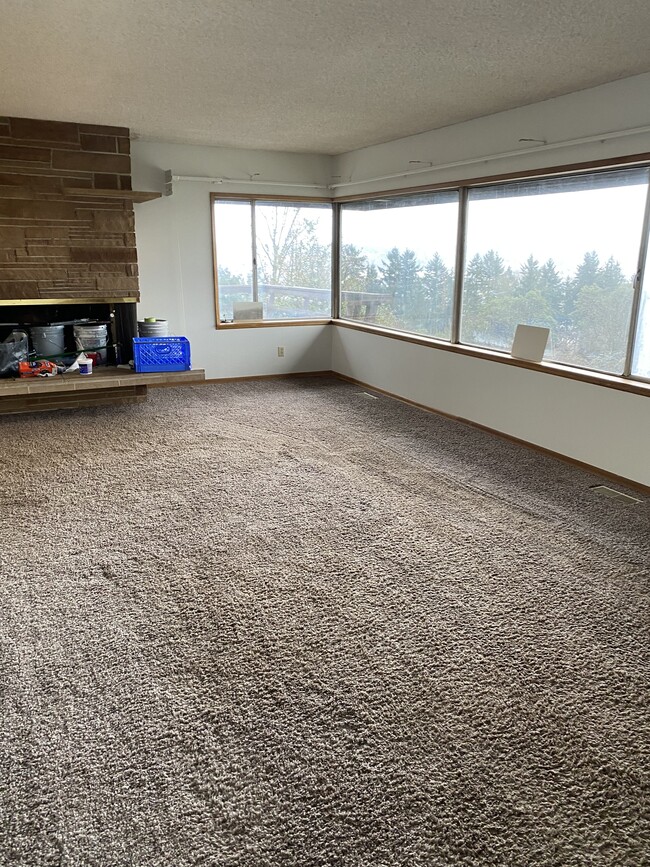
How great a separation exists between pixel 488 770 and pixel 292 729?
0.57 meters

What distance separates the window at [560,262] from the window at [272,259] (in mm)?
2339

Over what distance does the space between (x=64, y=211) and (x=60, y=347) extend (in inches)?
43.7

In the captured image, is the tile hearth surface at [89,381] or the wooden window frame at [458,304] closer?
the wooden window frame at [458,304]

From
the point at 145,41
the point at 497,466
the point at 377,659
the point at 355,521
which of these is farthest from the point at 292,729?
the point at 145,41

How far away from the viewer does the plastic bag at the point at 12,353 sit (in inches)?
197

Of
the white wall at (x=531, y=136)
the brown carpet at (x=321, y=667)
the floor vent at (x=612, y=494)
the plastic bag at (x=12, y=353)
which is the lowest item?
the brown carpet at (x=321, y=667)

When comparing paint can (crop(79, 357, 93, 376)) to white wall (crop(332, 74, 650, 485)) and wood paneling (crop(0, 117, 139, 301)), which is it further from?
white wall (crop(332, 74, 650, 485))

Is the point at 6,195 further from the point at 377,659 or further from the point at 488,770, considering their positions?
the point at 488,770

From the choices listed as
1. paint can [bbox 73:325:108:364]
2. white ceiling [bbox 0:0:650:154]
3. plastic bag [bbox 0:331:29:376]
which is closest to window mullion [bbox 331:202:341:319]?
white ceiling [bbox 0:0:650:154]

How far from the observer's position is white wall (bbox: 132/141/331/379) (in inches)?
241

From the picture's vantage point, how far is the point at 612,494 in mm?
3738

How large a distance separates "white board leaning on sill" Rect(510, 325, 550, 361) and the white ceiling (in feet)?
4.88

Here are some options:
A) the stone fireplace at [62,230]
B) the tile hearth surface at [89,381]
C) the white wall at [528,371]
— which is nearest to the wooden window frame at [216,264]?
the white wall at [528,371]

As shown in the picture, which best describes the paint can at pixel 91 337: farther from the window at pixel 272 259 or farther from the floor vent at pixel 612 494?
the floor vent at pixel 612 494
